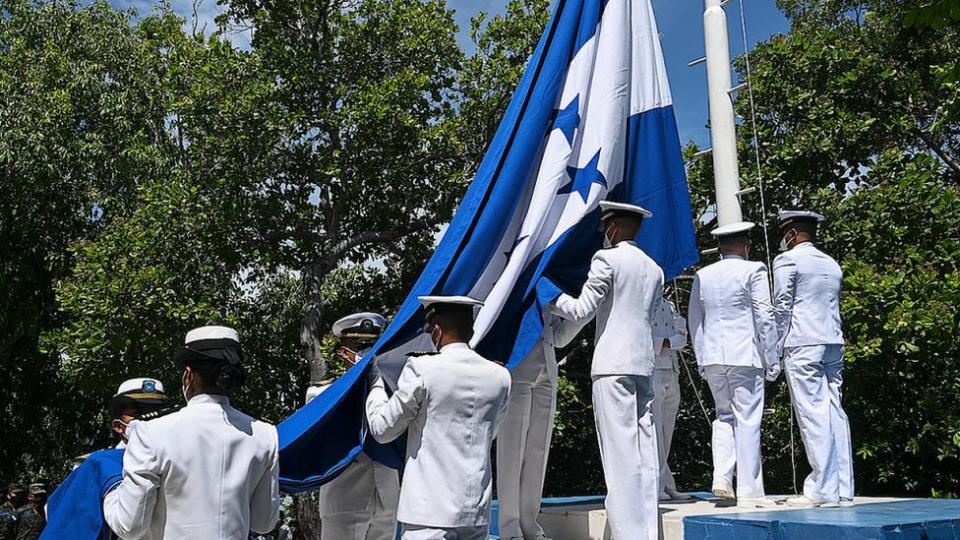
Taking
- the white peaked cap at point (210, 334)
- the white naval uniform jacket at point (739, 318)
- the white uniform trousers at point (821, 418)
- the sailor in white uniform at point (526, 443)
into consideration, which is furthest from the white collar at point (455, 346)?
the white uniform trousers at point (821, 418)

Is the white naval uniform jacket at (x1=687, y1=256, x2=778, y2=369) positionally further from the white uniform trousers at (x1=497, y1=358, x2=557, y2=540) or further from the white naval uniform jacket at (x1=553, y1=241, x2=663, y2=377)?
the white uniform trousers at (x1=497, y1=358, x2=557, y2=540)

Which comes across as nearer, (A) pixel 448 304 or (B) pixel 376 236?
(A) pixel 448 304

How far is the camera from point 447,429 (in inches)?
141

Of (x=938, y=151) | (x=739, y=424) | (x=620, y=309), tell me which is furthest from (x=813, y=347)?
(x=938, y=151)

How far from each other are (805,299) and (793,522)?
1715 millimetres

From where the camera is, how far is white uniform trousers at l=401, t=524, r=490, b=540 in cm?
354

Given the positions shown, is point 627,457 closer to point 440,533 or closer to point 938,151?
point 440,533

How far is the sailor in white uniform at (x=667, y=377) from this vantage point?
21.8 feet

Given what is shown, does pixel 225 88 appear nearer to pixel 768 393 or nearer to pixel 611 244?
pixel 768 393

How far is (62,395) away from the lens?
18250 millimetres

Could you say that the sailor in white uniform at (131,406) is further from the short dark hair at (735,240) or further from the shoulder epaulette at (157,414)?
the short dark hair at (735,240)

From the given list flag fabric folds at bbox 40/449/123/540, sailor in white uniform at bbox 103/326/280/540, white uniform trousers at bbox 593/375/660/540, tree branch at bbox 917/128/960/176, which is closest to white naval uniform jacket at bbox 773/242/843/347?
white uniform trousers at bbox 593/375/660/540

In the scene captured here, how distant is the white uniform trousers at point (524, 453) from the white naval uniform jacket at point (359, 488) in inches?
24.8

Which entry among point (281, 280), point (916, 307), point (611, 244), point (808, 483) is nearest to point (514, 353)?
point (611, 244)
